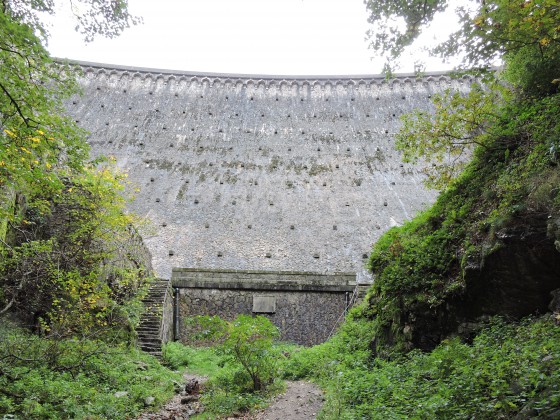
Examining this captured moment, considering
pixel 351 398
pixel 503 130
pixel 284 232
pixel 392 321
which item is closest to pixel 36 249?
pixel 351 398

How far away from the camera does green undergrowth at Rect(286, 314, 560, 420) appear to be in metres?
3.11

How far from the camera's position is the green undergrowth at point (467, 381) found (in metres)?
3.11

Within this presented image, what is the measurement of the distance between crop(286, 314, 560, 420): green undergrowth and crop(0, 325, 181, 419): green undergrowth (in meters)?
2.72

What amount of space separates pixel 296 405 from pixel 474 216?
12.1ft

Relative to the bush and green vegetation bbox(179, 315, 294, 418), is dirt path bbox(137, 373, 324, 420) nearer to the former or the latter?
green vegetation bbox(179, 315, 294, 418)

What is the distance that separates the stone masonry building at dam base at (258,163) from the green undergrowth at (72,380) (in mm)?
4789

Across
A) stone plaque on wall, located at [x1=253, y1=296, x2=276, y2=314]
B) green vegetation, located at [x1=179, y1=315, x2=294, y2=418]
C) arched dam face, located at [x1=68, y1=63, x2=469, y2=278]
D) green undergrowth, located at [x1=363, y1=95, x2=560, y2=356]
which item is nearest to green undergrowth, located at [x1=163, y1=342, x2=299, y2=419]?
green vegetation, located at [x1=179, y1=315, x2=294, y2=418]

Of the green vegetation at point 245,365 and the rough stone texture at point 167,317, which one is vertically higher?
the rough stone texture at point 167,317

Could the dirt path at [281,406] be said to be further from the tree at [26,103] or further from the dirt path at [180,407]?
the tree at [26,103]

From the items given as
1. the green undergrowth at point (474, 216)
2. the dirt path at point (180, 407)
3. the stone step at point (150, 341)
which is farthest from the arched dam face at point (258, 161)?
the green undergrowth at point (474, 216)

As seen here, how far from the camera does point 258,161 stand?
19531 millimetres

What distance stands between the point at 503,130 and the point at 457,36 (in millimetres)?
1509

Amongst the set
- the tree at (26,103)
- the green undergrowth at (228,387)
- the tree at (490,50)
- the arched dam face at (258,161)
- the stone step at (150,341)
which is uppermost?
the arched dam face at (258,161)

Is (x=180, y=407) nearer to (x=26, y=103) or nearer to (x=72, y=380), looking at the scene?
(x=72, y=380)
